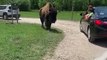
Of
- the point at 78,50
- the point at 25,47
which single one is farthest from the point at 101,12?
the point at 25,47

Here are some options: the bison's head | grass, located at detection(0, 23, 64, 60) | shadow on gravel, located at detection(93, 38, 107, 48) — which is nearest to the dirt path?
shadow on gravel, located at detection(93, 38, 107, 48)

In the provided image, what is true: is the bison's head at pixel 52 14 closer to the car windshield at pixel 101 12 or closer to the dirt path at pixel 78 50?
the dirt path at pixel 78 50

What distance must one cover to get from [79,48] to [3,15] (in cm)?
2504

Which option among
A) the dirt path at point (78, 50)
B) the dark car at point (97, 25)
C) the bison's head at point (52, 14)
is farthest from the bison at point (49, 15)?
the dark car at point (97, 25)

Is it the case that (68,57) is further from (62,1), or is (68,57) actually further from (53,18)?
(62,1)

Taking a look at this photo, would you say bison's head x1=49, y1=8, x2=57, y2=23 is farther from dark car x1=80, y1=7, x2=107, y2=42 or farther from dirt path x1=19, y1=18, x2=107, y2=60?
dark car x1=80, y1=7, x2=107, y2=42

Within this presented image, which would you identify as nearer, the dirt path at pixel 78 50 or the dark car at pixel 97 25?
the dirt path at pixel 78 50

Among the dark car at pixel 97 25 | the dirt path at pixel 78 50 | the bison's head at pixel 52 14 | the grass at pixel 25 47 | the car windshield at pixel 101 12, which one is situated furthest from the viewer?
the bison's head at pixel 52 14

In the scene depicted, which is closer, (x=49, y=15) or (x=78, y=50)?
(x=78, y=50)

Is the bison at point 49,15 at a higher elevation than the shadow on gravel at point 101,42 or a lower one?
higher

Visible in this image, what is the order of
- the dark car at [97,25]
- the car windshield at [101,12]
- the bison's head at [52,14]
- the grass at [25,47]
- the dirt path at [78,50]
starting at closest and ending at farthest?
the grass at [25,47] < the dirt path at [78,50] < the dark car at [97,25] < the car windshield at [101,12] < the bison's head at [52,14]

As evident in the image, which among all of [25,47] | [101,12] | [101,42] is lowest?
[101,42]

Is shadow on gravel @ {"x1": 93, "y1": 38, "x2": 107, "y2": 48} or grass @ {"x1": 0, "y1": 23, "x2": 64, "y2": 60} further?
shadow on gravel @ {"x1": 93, "y1": 38, "x2": 107, "y2": 48}

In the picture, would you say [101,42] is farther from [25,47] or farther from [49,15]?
[49,15]
